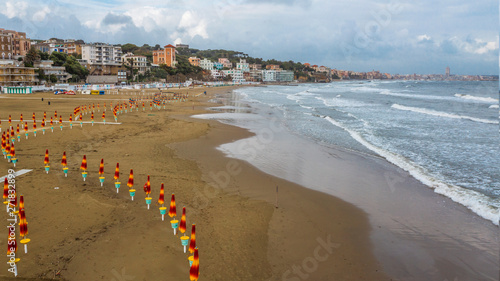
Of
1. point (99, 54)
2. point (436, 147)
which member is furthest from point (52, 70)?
point (436, 147)

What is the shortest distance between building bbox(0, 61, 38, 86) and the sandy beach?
6935 centimetres

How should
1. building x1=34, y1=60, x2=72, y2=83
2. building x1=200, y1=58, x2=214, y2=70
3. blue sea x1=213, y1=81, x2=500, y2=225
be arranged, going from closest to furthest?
blue sea x1=213, y1=81, x2=500, y2=225 → building x1=34, y1=60, x2=72, y2=83 → building x1=200, y1=58, x2=214, y2=70

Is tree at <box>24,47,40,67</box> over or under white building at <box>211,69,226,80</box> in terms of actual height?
under

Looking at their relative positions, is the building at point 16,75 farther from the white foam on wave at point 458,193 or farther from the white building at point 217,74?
the white building at point 217,74

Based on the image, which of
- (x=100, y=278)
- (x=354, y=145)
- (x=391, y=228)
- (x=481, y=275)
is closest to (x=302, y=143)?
(x=354, y=145)

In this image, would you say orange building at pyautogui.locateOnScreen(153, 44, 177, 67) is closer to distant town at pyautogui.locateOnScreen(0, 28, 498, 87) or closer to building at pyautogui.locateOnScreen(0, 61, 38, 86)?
distant town at pyautogui.locateOnScreen(0, 28, 498, 87)

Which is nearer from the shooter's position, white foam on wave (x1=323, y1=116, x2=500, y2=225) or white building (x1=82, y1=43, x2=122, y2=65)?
white foam on wave (x1=323, y1=116, x2=500, y2=225)

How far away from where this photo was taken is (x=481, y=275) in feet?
23.7

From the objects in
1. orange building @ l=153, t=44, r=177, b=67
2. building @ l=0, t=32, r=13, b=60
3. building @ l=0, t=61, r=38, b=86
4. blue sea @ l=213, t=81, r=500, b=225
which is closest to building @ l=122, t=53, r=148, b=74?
orange building @ l=153, t=44, r=177, b=67

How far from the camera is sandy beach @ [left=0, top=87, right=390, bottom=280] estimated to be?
660 cm

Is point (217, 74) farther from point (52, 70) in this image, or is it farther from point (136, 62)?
point (52, 70)

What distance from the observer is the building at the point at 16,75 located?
69625 millimetres

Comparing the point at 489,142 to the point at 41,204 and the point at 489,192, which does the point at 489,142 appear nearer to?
the point at 489,192

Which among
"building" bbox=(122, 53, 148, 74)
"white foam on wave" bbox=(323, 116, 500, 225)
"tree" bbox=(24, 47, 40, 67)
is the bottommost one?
"white foam on wave" bbox=(323, 116, 500, 225)
